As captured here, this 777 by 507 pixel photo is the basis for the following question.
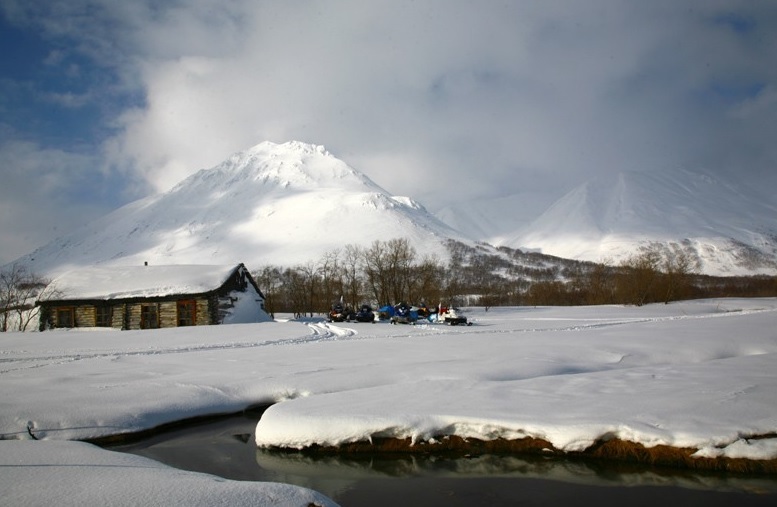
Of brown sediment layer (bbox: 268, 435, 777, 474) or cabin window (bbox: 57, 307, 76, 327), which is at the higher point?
cabin window (bbox: 57, 307, 76, 327)

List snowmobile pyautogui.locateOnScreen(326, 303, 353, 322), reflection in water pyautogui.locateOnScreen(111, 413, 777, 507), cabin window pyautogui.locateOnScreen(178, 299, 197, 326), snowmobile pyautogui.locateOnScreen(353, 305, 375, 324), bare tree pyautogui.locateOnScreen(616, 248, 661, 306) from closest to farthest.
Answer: reflection in water pyautogui.locateOnScreen(111, 413, 777, 507) < cabin window pyautogui.locateOnScreen(178, 299, 197, 326) < snowmobile pyautogui.locateOnScreen(353, 305, 375, 324) < snowmobile pyautogui.locateOnScreen(326, 303, 353, 322) < bare tree pyautogui.locateOnScreen(616, 248, 661, 306)

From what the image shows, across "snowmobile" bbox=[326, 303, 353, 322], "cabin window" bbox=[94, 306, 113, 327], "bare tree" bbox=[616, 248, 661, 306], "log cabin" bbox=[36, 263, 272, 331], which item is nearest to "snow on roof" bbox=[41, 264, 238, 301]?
"log cabin" bbox=[36, 263, 272, 331]

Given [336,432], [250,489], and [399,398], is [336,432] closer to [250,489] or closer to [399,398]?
[399,398]

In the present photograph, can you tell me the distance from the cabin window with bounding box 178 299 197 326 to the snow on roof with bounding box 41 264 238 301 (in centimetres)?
104

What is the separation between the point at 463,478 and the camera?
7.11 meters

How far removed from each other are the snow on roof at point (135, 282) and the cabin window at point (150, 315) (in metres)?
1.03

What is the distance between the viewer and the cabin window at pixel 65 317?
40.2 metres

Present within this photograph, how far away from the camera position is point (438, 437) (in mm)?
8219

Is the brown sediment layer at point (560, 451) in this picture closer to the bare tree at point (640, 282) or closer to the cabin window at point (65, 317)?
the cabin window at point (65, 317)

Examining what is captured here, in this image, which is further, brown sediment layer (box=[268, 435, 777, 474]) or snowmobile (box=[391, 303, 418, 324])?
snowmobile (box=[391, 303, 418, 324])

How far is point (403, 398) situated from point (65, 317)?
136 ft

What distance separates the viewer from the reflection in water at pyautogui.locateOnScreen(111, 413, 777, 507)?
6.33 meters

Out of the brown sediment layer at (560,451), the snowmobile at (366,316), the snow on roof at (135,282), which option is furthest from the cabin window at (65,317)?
the brown sediment layer at (560,451)

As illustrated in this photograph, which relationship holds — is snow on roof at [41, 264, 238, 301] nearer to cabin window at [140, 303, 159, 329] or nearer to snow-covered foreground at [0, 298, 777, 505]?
cabin window at [140, 303, 159, 329]
